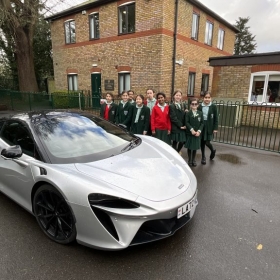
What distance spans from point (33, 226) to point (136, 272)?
4.68ft

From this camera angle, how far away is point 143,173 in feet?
7.51

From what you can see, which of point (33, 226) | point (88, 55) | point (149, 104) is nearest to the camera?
point (33, 226)

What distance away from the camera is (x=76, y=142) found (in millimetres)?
2713

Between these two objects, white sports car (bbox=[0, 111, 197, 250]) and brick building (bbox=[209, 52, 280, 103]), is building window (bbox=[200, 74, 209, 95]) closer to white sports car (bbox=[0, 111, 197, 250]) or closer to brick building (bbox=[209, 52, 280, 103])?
brick building (bbox=[209, 52, 280, 103])

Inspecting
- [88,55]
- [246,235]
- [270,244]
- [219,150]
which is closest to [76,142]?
[246,235]

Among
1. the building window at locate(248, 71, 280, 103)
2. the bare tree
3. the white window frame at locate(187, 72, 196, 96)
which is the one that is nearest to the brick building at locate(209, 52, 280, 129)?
the building window at locate(248, 71, 280, 103)

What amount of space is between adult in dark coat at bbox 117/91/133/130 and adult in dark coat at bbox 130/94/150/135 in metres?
0.11

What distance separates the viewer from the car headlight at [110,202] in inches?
75.0

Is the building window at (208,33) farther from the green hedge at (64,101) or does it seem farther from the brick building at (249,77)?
the green hedge at (64,101)

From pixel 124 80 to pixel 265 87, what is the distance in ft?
23.3

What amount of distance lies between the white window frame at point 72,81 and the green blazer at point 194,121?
1211 cm

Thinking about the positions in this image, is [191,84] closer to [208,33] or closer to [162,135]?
Result: [208,33]

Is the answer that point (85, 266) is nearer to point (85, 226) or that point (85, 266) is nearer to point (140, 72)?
point (85, 226)

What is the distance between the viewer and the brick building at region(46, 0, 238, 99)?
10.8m
